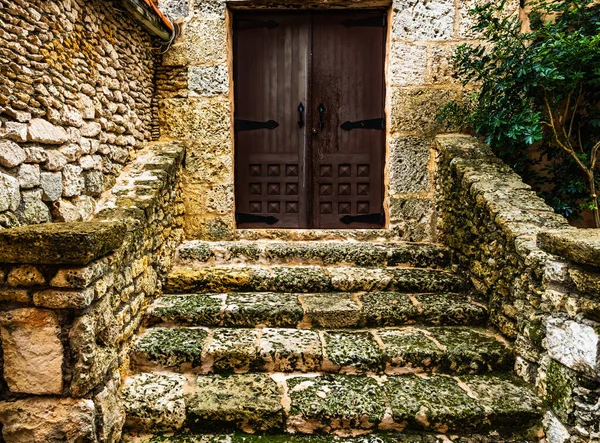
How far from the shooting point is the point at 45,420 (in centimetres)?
153

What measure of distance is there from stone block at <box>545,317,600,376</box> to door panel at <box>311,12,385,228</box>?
1.98 metres

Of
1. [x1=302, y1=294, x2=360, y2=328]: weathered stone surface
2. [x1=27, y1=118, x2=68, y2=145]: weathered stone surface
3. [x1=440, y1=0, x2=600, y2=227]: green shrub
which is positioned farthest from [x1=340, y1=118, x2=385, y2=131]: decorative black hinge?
[x1=27, y1=118, x2=68, y2=145]: weathered stone surface

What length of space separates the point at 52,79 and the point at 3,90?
37 cm

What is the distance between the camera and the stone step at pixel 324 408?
1784mm

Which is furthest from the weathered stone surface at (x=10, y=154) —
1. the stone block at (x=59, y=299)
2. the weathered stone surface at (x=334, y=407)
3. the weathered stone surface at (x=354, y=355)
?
the weathered stone surface at (x=354, y=355)

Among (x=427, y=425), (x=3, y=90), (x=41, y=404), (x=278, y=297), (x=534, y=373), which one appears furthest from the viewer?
(x=278, y=297)

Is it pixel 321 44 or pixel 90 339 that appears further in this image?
pixel 321 44

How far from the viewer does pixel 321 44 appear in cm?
354

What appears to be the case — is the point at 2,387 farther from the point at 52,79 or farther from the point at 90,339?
the point at 52,79

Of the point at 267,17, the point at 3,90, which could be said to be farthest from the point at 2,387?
the point at 267,17

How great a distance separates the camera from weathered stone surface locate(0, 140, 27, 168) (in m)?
1.63

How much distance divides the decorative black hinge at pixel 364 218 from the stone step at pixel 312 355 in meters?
1.61

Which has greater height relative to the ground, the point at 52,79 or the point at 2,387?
the point at 52,79

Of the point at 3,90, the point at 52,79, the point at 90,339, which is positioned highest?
the point at 52,79
